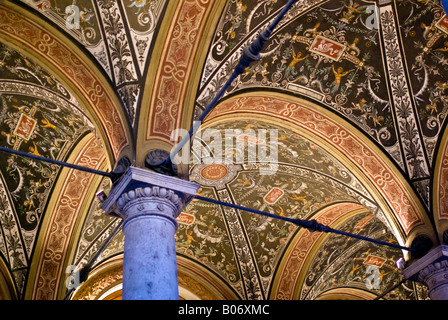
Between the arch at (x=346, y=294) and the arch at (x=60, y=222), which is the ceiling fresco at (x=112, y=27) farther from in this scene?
the arch at (x=346, y=294)

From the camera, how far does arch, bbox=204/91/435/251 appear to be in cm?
855

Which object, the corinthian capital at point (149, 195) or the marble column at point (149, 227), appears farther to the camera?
the corinthian capital at point (149, 195)

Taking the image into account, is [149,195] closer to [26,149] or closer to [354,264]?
[26,149]

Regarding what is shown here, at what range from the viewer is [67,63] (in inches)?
283

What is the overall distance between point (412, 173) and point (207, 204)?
3.86 m

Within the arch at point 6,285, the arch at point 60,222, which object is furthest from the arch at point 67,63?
the arch at point 6,285

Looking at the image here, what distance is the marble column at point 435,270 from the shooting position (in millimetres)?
7820

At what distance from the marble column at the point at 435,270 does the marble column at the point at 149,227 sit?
347 centimetres

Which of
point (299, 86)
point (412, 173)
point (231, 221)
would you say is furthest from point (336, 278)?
point (299, 86)

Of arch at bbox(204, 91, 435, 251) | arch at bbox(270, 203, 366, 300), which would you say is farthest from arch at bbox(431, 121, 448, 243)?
Answer: arch at bbox(270, 203, 366, 300)

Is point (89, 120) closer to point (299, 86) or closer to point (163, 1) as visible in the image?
Answer: point (163, 1)

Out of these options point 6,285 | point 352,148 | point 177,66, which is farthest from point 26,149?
point 352,148

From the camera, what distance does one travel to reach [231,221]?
1138 cm

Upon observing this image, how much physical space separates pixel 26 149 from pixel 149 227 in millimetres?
4084
